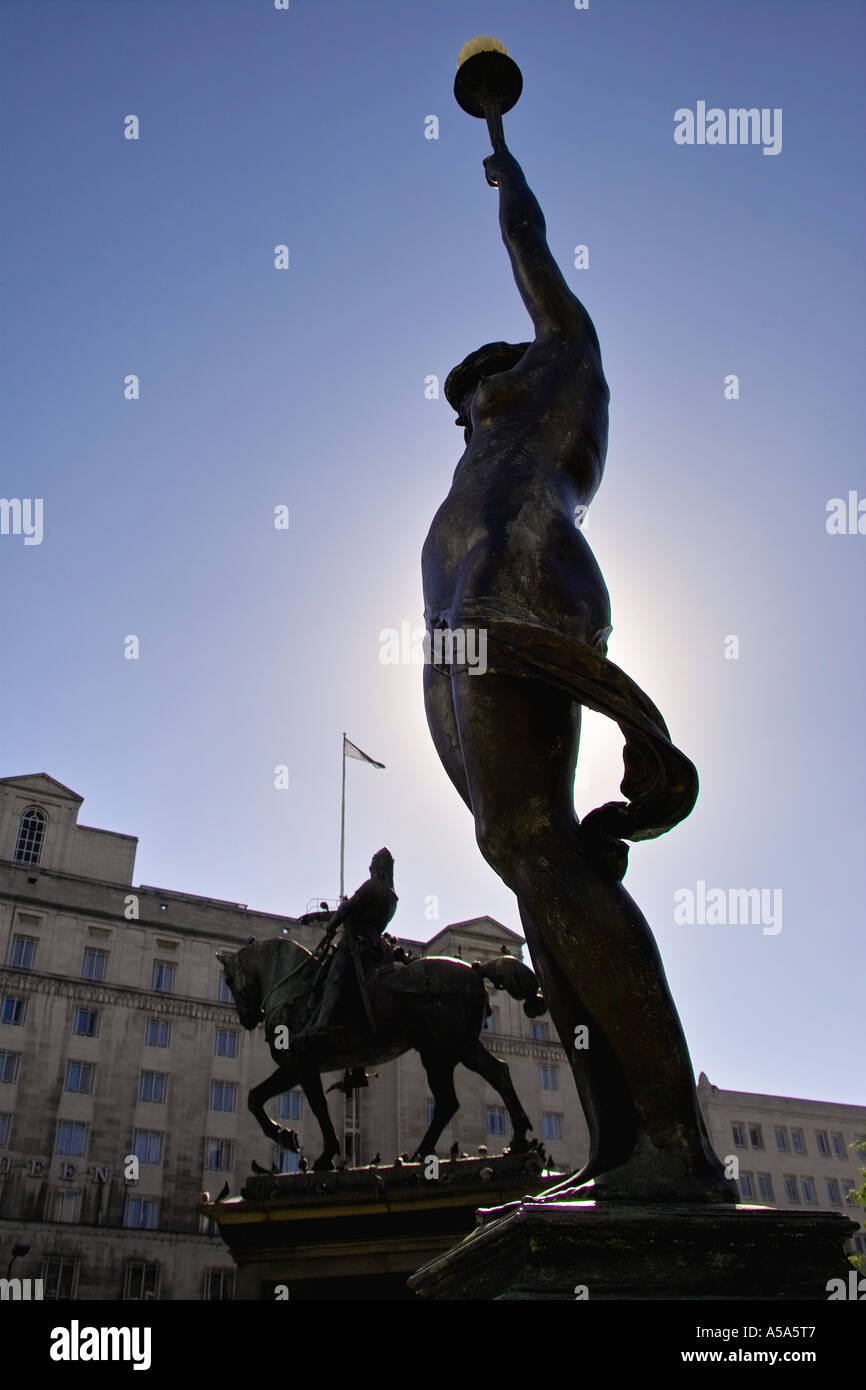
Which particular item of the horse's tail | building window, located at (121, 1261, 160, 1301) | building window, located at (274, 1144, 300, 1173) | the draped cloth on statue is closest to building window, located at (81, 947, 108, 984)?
building window, located at (274, 1144, 300, 1173)

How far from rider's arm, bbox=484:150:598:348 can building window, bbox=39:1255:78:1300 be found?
4424cm

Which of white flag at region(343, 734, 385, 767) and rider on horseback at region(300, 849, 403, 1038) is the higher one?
white flag at region(343, 734, 385, 767)

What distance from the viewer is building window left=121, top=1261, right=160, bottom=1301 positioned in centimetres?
4184

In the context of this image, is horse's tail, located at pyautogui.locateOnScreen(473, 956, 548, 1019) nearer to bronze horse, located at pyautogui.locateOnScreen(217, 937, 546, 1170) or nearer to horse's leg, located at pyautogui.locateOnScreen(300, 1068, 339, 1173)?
bronze horse, located at pyautogui.locateOnScreen(217, 937, 546, 1170)

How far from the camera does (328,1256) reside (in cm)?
919

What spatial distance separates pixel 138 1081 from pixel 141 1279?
23.9 ft

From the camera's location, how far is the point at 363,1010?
11.8 meters

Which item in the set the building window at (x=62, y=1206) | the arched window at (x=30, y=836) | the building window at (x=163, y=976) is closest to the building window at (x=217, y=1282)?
the building window at (x=62, y=1206)

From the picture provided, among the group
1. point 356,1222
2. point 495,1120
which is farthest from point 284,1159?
point 356,1222

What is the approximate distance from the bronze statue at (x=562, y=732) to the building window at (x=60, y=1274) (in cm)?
4385

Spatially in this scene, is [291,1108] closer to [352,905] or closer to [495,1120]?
[495,1120]
